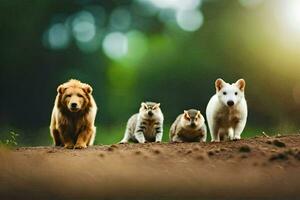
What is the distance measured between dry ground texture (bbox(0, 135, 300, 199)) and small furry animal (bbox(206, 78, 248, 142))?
0.72 meters

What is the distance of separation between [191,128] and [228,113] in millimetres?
581

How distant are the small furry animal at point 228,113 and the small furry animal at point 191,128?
8.8 inches

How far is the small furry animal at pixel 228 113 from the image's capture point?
10.1 metres

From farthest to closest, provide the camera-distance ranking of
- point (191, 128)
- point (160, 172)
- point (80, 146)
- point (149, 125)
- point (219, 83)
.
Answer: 1. point (149, 125)
2. point (191, 128)
3. point (219, 83)
4. point (80, 146)
5. point (160, 172)

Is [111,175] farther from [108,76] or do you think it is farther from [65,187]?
[108,76]

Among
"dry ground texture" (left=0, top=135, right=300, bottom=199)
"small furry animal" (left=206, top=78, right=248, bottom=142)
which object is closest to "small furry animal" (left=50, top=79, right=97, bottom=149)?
"dry ground texture" (left=0, top=135, right=300, bottom=199)

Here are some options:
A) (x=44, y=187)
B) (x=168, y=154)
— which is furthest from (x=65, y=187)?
(x=168, y=154)

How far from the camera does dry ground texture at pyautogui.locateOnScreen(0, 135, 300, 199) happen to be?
8.03 m

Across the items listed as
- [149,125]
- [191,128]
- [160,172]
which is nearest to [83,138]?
[149,125]

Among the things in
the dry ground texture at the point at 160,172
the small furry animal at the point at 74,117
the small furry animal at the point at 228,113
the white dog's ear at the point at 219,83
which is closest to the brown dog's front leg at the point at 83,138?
the small furry animal at the point at 74,117

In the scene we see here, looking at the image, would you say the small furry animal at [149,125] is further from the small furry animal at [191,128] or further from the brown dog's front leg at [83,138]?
the brown dog's front leg at [83,138]

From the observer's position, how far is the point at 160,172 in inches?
335

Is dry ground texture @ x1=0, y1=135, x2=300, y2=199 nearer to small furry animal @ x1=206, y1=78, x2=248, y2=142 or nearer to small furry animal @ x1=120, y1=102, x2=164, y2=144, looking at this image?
small furry animal @ x1=206, y1=78, x2=248, y2=142

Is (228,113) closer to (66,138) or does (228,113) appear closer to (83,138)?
(83,138)
